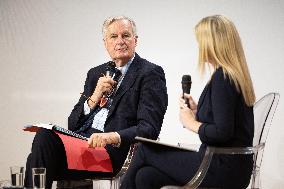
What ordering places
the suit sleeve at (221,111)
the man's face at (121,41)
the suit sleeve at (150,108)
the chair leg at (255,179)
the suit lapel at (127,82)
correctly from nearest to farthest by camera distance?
the suit sleeve at (221,111), the chair leg at (255,179), the suit sleeve at (150,108), the suit lapel at (127,82), the man's face at (121,41)

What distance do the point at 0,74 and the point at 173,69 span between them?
157cm

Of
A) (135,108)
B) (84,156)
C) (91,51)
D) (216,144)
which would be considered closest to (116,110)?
(135,108)

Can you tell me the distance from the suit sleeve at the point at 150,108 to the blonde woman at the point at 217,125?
0.46 meters

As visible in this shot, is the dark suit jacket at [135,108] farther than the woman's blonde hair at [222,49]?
Yes

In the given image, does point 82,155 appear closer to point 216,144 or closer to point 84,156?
point 84,156

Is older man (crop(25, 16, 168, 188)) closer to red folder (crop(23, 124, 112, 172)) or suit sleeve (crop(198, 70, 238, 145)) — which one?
red folder (crop(23, 124, 112, 172))

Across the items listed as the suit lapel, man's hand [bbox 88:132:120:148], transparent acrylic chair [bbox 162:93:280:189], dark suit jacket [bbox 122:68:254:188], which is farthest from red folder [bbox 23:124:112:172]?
transparent acrylic chair [bbox 162:93:280:189]

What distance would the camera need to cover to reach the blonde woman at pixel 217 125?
199cm

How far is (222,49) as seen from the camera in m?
2.06

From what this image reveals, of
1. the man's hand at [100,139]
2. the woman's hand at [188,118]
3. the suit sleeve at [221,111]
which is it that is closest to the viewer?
the suit sleeve at [221,111]

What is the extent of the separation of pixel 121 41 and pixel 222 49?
0.93m

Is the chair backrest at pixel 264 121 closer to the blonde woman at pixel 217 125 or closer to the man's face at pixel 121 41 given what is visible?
the blonde woman at pixel 217 125

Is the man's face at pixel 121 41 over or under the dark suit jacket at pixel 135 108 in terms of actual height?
over

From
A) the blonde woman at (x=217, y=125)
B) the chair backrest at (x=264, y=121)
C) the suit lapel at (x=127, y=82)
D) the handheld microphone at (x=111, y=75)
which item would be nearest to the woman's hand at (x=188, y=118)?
the blonde woman at (x=217, y=125)
